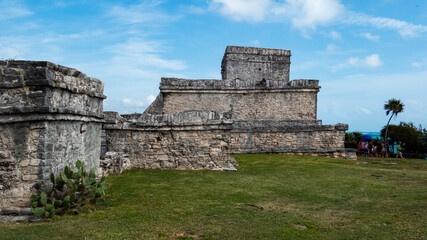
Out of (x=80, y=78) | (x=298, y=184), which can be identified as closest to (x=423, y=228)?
(x=298, y=184)

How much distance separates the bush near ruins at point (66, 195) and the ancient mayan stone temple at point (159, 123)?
250mm

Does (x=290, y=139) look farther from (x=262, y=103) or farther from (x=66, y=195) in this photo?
(x=66, y=195)

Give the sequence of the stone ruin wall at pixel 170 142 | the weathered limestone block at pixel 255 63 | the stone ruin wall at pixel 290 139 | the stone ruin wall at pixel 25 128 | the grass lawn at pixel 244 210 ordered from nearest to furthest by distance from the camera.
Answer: the grass lawn at pixel 244 210 < the stone ruin wall at pixel 25 128 < the stone ruin wall at pixel 170 142 < the stone ruin wall at pixel 290 139 < the weathered limestone block at pixel 255 63

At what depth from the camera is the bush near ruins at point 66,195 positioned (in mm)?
5120

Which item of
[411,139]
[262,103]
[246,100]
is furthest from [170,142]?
[411,139]

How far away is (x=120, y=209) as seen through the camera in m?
5.73

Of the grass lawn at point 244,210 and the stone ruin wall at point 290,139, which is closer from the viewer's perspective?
the grass lawn at point 244,210

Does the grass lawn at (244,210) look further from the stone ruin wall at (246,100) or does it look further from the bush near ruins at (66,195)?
the stone ruin wall at (246,100)

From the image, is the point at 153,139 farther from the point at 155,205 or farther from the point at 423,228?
the point at 423,228

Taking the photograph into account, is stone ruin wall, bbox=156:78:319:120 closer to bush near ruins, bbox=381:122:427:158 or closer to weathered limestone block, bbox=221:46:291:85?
weathered limestone block, bbox=221:46:291:85

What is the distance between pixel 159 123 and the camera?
1005 cm

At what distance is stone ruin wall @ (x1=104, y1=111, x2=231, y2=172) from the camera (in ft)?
33.0

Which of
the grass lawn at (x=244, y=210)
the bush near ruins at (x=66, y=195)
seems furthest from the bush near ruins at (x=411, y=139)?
the bush near ruins at (x=66, y=195)

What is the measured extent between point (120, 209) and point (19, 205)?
1634 mm
